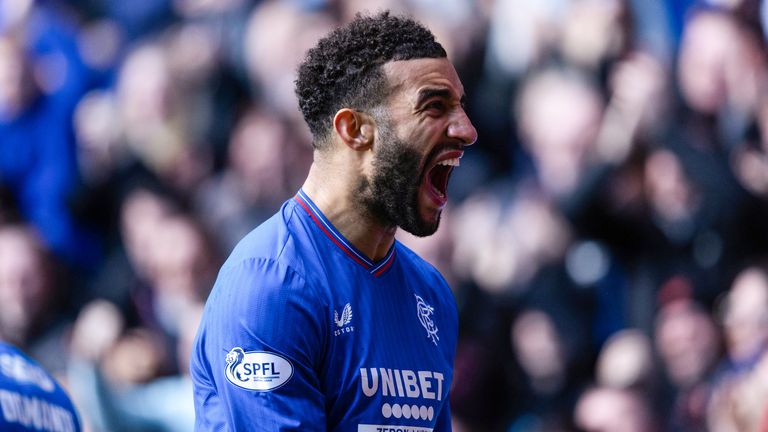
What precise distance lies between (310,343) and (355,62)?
613 millimetres

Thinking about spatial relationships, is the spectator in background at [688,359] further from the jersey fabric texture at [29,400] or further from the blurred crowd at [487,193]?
the jersey fabric texture at [29,400]

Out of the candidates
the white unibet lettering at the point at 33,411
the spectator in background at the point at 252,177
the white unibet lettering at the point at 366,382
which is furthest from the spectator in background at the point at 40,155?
the white unibet lettering at the point at 366,382

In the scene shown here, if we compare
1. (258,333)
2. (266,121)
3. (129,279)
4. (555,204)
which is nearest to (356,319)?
(258,333)

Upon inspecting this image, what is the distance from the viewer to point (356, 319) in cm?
218

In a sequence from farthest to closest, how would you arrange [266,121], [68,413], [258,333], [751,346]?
[266,121] < [751,346] < [68,413] < [258,333]

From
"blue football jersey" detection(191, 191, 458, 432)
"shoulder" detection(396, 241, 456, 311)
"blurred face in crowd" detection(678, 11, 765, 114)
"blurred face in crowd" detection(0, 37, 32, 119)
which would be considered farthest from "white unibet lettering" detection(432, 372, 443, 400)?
"blurred face in crowd" detection(0, 37, 32, 119)

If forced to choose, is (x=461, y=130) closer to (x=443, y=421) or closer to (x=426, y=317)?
(x=426, y=317)

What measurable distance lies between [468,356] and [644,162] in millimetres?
1121

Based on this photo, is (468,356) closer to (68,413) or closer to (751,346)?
(751,346)

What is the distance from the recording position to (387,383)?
2.15 metres

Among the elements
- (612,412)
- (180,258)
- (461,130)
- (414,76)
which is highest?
(414,76)

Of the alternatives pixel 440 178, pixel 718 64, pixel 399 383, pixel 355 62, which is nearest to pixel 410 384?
pixel 399 383

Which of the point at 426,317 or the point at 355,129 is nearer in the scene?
the point at 355,129

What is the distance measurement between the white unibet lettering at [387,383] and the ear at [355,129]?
482 mm
